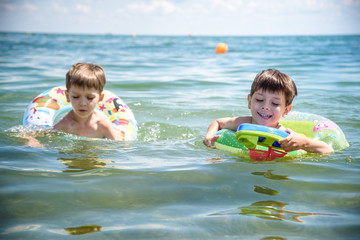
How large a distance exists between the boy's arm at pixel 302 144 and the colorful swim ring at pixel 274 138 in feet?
0.20

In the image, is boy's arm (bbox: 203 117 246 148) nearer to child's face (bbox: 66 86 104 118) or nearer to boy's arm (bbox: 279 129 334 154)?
boy's arm (bbox: 279 129 334 154)

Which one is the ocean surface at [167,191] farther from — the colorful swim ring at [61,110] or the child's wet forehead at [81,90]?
the child's wet forehead at [81,90]

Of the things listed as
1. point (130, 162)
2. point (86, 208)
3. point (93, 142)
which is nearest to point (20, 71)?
point (93, 142)

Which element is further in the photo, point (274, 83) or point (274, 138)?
point (274, 83)

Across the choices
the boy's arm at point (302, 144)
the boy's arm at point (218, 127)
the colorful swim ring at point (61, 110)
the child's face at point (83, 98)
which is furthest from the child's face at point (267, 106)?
the child's face at point (83, 98)

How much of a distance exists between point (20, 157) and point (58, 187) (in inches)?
35.8

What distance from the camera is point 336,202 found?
2574mm

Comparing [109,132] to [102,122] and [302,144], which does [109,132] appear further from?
[302,144]

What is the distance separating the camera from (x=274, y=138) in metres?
3.15

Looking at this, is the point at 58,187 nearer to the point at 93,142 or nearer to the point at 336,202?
the point at 93,142

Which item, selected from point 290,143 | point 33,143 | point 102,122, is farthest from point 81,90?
point 290,143

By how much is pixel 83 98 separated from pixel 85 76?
230 millimetres

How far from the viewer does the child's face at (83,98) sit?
3.96 meters

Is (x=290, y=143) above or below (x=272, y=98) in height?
below
